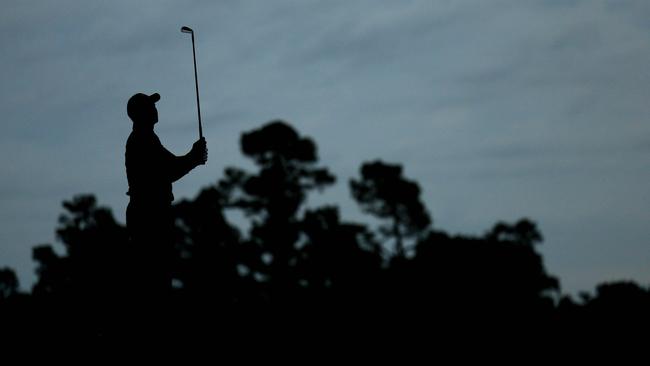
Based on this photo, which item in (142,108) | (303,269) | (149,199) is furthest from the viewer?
(303,269)

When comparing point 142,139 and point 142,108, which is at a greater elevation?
point 142,108

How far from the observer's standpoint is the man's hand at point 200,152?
8.71 m

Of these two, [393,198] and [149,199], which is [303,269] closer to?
[393,198]

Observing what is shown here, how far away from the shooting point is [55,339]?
→ 2189cm

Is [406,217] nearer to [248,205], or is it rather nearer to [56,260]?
[248,205]

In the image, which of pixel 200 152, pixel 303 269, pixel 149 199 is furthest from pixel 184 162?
pixel 303 269

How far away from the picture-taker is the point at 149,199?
8.58 metres

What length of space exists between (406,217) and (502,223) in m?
10.7

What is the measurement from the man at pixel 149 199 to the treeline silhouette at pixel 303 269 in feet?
54.8

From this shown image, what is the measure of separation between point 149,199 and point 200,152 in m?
0.73

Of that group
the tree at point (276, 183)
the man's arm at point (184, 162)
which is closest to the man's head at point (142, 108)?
the man's arm at point (184, 162)

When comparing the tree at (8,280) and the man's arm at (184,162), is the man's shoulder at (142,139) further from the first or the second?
the tree at (8,280)

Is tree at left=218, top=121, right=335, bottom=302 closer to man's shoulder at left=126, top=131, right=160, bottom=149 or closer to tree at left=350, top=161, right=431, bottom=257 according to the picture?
tree at left=350, top=161, right=431, bottom=257

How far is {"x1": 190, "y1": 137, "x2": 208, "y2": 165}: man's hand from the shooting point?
8711 mm
